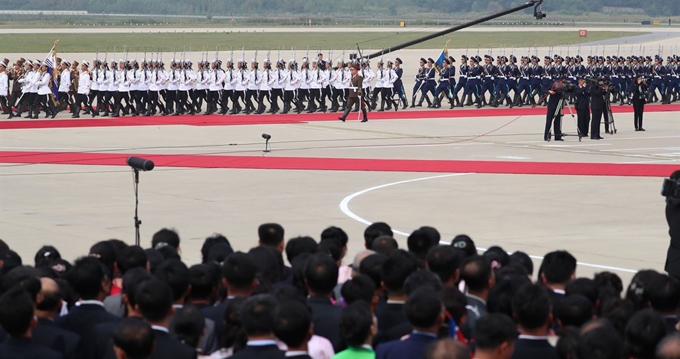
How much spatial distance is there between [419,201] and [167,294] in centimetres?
1088

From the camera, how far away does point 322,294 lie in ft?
23.5

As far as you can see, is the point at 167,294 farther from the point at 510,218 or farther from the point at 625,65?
the point at 625,65

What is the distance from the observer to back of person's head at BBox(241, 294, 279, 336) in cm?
599

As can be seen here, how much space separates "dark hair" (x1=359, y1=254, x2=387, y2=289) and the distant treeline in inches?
5340

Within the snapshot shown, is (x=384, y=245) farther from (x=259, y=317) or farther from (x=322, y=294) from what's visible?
(x=259, y=317)

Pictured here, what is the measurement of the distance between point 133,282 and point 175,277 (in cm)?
27

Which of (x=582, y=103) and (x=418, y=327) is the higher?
(x=418, y=327)

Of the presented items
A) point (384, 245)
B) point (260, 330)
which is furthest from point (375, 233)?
point (260, 330)

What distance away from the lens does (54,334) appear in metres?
6.57

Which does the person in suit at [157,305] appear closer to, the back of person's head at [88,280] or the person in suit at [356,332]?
the back of person's head at [88,280]

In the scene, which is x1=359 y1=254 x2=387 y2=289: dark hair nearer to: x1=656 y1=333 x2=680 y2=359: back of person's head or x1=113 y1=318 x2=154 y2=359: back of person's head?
x1=113 y1=318 x2=154 y2=359: back of person's head

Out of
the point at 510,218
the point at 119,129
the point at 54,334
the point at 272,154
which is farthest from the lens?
the point at 119,129

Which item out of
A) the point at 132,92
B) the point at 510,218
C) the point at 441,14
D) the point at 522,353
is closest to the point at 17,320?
the point at 522,353

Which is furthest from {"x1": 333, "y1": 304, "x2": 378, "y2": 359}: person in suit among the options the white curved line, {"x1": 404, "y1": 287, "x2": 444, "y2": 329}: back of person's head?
the white curved line
